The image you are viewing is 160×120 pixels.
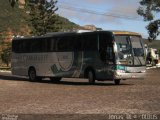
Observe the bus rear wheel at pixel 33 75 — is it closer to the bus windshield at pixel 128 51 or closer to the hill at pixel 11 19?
the bus windshield at pixel 128 51

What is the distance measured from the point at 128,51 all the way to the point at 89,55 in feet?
7.94

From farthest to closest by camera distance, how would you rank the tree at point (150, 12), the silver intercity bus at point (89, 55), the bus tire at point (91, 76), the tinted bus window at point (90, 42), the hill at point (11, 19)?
1. the hill at point (11, 19)
2. the tree at point (150, 12)
3. the bus tire at point (91, 76)
4. the tinted bus window at point (90, 42)
5. the silver intercity bus at point (89, 55)

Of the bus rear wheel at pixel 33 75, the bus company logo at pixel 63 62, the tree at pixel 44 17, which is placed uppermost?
the tree at pixel 44 17

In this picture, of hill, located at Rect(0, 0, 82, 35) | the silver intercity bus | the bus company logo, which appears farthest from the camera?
hill, located at Rect(0, 0, 82, 35)

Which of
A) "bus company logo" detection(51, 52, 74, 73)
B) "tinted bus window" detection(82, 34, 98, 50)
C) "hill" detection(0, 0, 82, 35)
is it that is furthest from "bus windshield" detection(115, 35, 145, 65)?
"hill" detection(0, 0, 82, 35)

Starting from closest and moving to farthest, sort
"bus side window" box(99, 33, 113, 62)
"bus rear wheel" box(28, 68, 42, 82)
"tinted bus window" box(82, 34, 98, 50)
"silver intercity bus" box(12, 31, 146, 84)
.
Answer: "bus side window" box(99, 33, 113, 62) → "silver intercity bus" box(12, 31, 146, 84) → "tinted bus window" box(82, 34, 98, 50) → "bus rear wheel" box(28, 68, 42, 82)

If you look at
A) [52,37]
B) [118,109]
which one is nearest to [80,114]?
[118,109]

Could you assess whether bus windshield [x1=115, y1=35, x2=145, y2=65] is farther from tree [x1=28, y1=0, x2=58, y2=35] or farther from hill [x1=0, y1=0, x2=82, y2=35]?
hill [x1=0, y1=0, x2=82, y2=35]

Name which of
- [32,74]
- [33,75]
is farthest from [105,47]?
[32,74]

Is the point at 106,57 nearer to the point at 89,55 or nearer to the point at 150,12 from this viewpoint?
the point at 89,55

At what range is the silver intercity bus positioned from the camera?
28672mm

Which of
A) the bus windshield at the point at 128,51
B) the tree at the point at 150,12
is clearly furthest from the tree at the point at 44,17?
the bus windshield at the point at 128,51

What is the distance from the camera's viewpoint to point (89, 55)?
2995 centimetres

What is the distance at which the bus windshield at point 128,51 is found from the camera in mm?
28611
